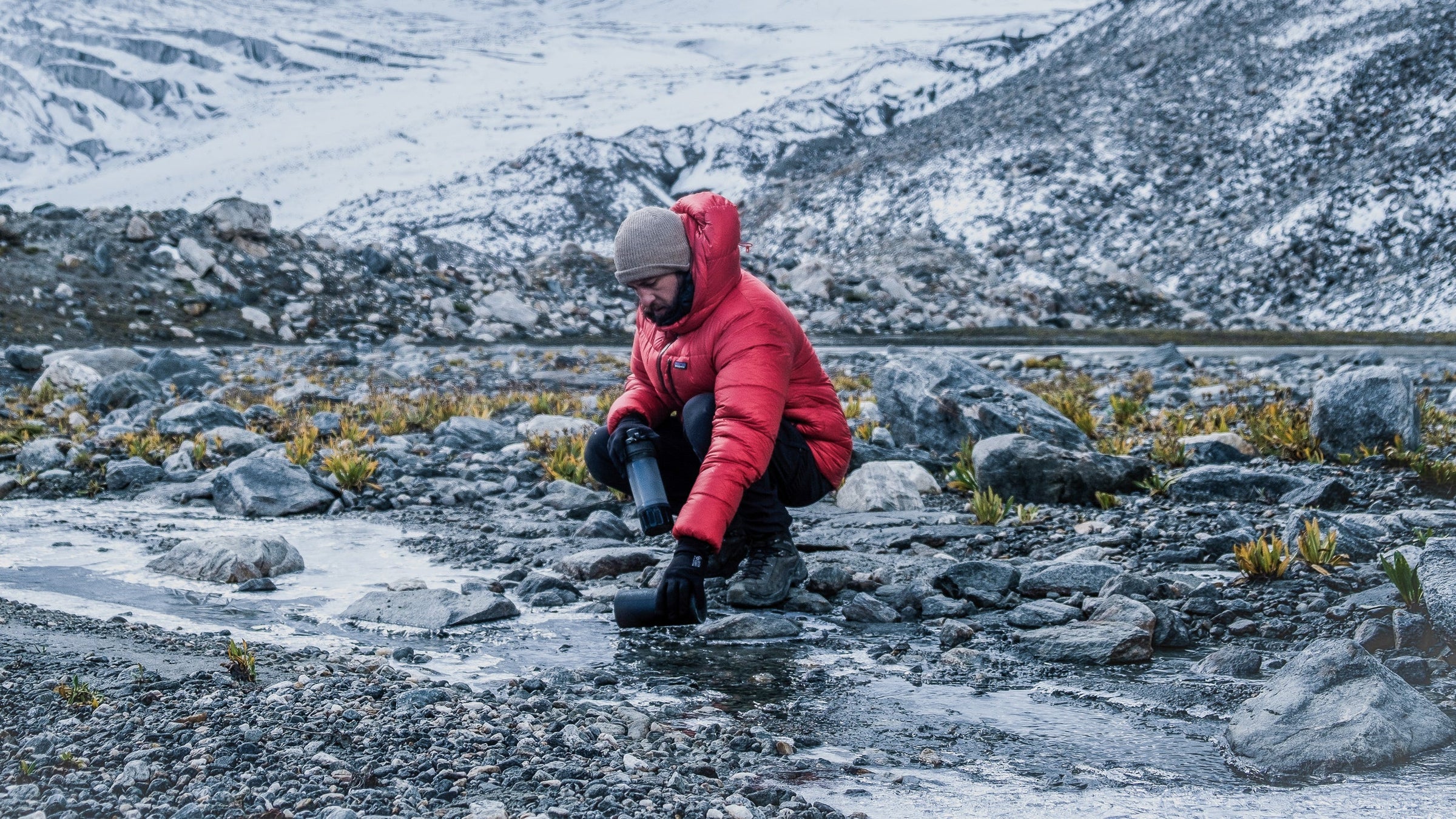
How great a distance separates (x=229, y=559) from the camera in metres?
5.00

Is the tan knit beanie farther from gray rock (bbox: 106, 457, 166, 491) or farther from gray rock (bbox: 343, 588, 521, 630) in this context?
gray rock (bbox: 106, 457, 166, 491)

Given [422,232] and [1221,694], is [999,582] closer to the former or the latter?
[1221,694]

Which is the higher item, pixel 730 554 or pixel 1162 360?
pixel 730 554

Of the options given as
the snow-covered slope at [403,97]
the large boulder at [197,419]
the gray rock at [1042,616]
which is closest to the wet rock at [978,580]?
the gray rock at [1042,616]

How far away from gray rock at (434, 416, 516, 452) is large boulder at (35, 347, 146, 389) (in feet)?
18.5

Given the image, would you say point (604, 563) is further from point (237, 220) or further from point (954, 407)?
point (237, 220)

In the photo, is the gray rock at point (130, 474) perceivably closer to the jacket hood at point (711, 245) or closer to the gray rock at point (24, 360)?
Result: the jacket hood at point (711, 245)

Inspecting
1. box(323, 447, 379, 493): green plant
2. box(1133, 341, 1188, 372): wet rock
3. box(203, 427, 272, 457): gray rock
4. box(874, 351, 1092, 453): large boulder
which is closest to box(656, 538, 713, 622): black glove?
box(323, 447, 379, 493): green plant

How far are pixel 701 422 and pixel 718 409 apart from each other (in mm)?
265

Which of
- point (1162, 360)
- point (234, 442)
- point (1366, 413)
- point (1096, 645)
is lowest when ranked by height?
point (1162, 360)

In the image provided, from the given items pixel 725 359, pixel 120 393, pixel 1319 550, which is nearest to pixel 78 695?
pixel 725 359

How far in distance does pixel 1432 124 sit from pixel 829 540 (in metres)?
34.9

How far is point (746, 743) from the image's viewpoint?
9.76 ft

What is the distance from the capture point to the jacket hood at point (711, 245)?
394cm
